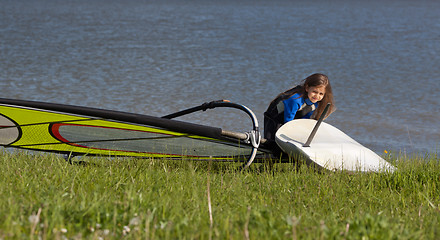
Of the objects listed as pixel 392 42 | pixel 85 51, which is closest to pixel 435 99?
pixel 85 51

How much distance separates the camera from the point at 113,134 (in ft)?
17.5

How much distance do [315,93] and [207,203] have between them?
2.61 m

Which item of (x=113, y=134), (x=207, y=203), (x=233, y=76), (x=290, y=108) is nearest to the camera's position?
(x=207, y=203)

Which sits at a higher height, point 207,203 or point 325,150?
point 325,150

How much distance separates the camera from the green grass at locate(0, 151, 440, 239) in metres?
2.76

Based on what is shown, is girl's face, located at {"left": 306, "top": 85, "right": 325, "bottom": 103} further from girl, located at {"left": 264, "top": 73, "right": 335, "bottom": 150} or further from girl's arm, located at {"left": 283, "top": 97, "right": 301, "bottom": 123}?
girl's arm, located at {"left": 283, "top": 97, "right": 301, "bottom": 123}

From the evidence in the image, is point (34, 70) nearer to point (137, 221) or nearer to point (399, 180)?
point (399, 180)

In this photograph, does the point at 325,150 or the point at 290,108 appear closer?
the point at 325,150

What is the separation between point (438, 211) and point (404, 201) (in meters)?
0.56

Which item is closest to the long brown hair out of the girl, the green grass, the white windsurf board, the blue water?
the girl

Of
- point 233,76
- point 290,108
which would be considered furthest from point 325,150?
point 233,76

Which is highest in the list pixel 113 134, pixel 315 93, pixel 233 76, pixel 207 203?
pixel 233 76

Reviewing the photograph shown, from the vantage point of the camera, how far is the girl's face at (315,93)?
234 inches

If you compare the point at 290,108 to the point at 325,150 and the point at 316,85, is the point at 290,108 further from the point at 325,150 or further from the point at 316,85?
the point at 325,150
